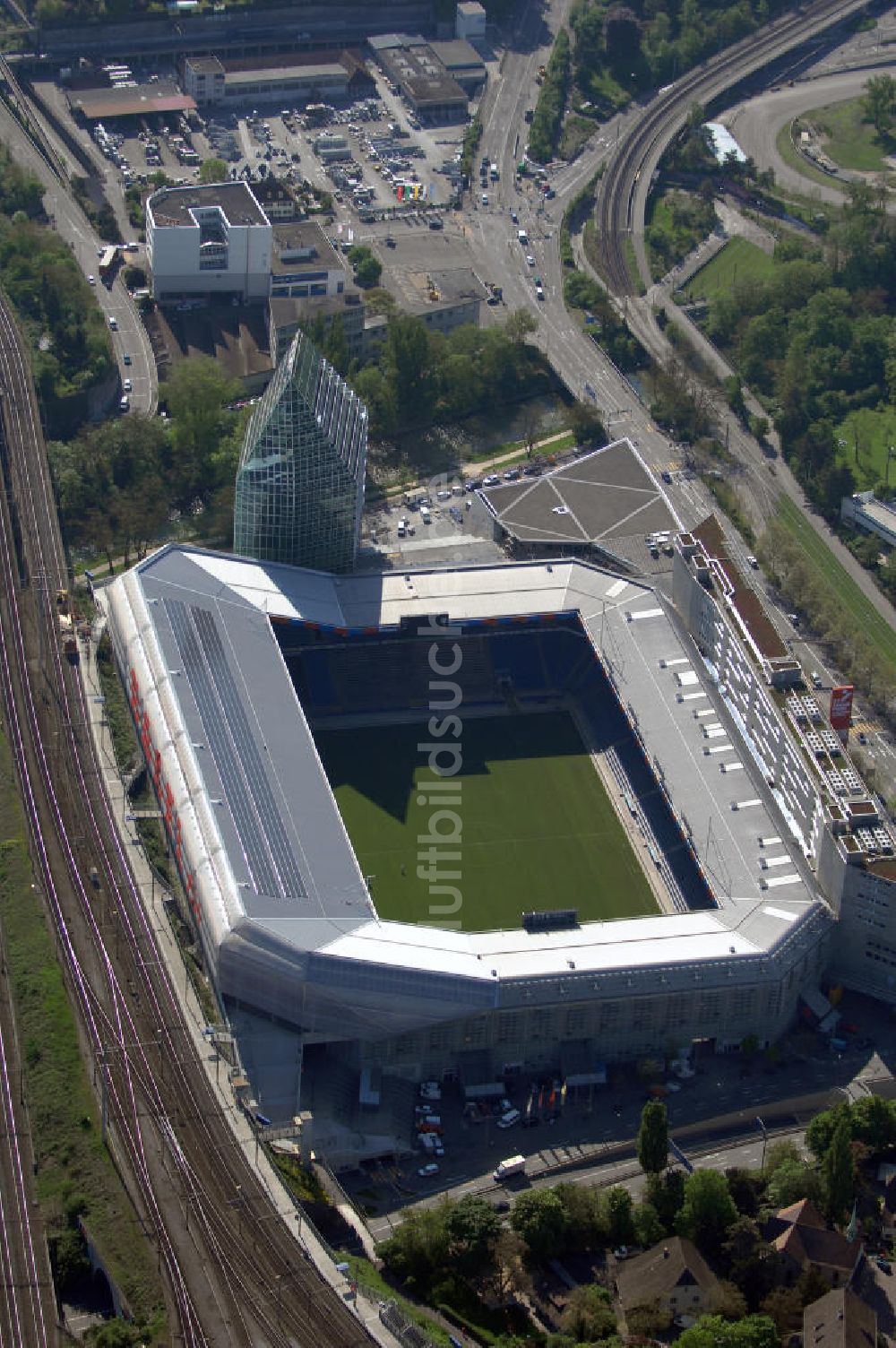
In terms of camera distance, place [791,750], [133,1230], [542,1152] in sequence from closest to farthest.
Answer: [133,1230] < [542,1152] < [791,750]

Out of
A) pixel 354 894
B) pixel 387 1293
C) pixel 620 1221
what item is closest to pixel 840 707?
pixel 354 894

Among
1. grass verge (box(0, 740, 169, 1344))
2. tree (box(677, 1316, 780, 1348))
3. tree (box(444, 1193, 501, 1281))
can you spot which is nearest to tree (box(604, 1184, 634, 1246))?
tree (box(444, 1193, 501, 1281))

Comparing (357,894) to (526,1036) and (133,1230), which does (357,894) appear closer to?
(526,1036)

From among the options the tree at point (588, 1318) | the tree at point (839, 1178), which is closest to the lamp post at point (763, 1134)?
the tree at point (839, 1178)

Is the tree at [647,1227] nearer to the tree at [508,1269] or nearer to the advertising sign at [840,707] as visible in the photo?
the tree at [508,1269]

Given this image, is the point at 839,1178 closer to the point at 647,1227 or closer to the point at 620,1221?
the point at 647,1227

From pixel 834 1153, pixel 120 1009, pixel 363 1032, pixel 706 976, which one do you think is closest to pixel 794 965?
pixel 706 976
